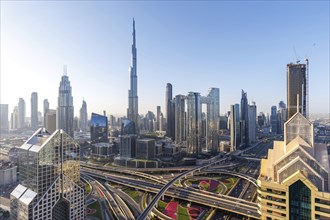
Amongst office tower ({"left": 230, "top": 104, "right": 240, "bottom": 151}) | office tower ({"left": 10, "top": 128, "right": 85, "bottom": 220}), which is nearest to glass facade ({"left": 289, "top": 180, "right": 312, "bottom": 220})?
office tower ({"left": 10, "top": 128, "right": 85, "bottom": 220})

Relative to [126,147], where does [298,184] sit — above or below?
above

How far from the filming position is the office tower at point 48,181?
127ft

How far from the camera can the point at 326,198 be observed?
3356 cm

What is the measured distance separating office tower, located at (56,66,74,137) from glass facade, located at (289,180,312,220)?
179090 millimetres

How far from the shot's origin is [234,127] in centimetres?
15925

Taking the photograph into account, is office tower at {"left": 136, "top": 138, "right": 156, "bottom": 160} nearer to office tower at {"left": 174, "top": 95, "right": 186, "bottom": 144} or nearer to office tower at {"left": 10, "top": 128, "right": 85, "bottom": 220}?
office tower at {"left": 174, "top": 95, "right": 186, "bottom": 144}

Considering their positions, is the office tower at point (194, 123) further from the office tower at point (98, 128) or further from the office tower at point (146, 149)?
the office tower at point (98, 128)

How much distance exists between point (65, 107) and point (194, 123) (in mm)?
110486

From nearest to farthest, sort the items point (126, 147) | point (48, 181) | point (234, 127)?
1. point (48, 181)
2. point (126, 147)
3. point (234, 127)

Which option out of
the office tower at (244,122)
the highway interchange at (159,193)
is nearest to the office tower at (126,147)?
the highway interchange at (159,193)

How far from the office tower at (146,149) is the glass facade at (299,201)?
309ft

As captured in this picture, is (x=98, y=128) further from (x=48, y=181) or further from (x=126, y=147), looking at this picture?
(x=48, y=181)

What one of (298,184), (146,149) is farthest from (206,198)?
(146,149)

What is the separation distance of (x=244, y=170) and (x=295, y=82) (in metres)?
53.7
